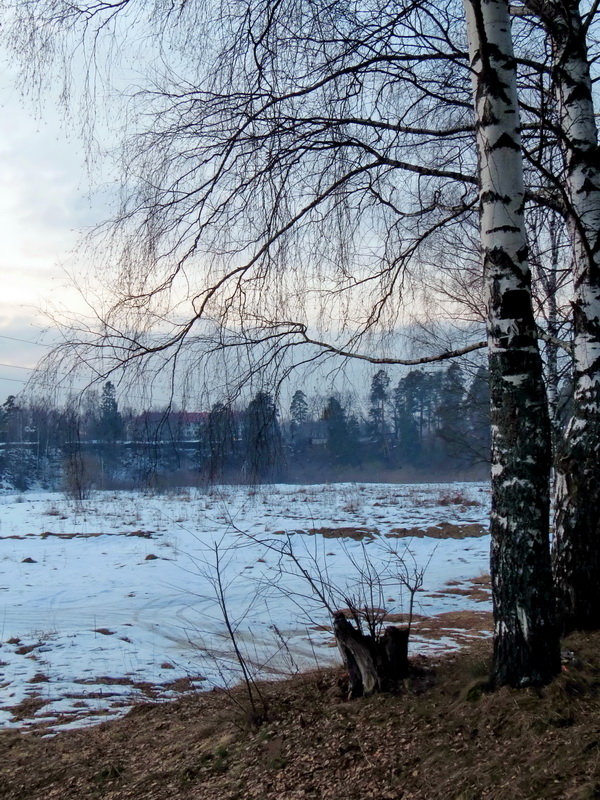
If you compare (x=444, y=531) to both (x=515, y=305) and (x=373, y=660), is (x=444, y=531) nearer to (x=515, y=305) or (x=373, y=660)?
(x=373, y=660)

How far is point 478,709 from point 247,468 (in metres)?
2.02

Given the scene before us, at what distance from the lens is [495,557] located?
10.6ft

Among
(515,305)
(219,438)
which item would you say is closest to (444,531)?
(219,438)

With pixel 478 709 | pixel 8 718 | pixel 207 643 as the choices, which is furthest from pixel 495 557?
pixel 207 643

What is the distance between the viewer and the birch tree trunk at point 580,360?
162 inches

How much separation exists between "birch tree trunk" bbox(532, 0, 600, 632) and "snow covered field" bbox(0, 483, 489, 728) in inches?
44.7

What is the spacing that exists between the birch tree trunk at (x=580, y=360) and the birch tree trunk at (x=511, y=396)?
0.93 m

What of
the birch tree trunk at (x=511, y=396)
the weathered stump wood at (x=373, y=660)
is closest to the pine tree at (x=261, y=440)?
the weathered stump wood at (x=373, y=660)

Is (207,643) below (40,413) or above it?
below

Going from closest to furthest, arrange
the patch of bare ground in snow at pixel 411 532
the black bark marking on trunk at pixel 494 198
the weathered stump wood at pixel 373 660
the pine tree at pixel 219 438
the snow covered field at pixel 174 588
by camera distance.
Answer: the black bark marking on trunk at pixel 494 198 → the weathered stump wood at pixel 373 660 → the pine tree at pixel 219 438 → the snow covered field at pixel 174 588 → the patch of bare ground in snow at pixel 411 532

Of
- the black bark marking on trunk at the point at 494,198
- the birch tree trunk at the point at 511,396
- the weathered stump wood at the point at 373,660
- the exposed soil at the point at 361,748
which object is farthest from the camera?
the weathered stump wood at the point at 373,660

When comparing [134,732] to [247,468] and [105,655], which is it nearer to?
[247,468]

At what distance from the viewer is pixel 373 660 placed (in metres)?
3.69

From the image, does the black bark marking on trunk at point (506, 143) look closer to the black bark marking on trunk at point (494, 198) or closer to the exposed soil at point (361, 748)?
the black bark marking on trunk at point (494, 198)
